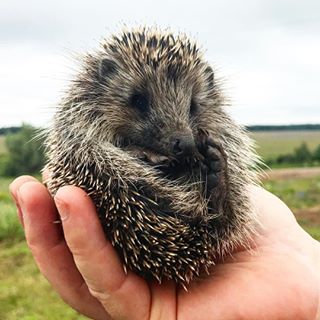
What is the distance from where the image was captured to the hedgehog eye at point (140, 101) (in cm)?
469

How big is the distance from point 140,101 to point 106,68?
46 centimetres

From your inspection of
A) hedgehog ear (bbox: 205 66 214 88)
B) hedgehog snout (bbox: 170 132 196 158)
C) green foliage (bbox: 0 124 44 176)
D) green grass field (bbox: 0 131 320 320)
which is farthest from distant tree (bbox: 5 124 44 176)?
hedgehog snout (bbox: 170 132 196 158)

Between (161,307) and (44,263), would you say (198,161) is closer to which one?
(161,307)

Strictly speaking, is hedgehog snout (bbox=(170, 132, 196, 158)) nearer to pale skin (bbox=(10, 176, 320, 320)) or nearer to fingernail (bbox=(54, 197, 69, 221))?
pale skin (bbox=(10, 176, 320, 320))

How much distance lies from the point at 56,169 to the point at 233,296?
1.63 metres

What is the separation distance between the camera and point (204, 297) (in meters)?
4.05

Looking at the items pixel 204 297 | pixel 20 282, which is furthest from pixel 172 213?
pixel 20 282

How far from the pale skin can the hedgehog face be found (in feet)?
2.75

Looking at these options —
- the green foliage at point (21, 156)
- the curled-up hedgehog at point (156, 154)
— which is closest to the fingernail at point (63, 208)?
the curled-up hedgehog at point (156, 154)

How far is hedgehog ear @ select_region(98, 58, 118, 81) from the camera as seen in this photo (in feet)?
16.2

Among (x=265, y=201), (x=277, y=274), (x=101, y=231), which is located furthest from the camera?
(x=265, y=201)

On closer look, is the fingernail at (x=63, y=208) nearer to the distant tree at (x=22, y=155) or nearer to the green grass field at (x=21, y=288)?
the green grass field at (x=21, y=288)

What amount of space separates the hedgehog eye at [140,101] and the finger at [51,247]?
1.07 metres

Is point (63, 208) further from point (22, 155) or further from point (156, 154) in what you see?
point (22, 155)
